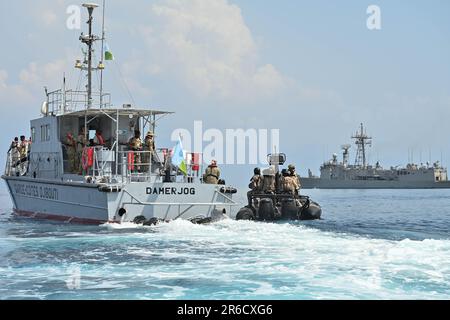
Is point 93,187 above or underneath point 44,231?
above

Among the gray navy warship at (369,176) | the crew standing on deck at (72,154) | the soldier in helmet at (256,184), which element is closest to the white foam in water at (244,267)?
the crew standing on deck at (72,154)

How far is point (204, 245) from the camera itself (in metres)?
17.2

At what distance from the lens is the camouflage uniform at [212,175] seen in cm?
2528

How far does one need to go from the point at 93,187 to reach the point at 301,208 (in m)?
9.35

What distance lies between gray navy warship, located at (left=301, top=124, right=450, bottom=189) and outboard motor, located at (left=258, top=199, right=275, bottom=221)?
106040mm

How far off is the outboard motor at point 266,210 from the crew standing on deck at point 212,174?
97.9 inches

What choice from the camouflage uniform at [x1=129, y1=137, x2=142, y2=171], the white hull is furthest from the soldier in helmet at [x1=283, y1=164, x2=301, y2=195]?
the camouflage uniform at [x1=129, y1=137, x2=142, y2=171]

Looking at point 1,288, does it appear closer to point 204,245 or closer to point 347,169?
point 204,245

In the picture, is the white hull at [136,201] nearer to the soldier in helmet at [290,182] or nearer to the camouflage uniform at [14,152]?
the soldier in helmet at [290,182]

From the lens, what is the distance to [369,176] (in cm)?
13175

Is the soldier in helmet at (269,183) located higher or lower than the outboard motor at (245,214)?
higher

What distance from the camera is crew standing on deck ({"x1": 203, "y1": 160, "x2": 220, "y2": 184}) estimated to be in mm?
25281
